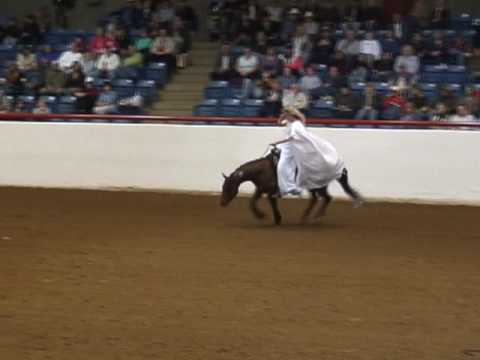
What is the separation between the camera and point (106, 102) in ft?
61.2

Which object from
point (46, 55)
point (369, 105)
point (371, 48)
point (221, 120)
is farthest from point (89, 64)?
point (369, 105)

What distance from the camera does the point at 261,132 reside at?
54.3 ft

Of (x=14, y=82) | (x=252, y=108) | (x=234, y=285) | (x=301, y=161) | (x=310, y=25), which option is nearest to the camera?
(x=234, y=285)

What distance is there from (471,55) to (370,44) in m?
1.97

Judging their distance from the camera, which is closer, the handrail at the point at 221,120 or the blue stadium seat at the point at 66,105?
the handrail at the point at 221,120

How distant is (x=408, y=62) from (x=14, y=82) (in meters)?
8.05

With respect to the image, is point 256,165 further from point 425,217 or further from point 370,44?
point 370,44

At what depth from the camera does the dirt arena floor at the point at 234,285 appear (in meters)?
7.21

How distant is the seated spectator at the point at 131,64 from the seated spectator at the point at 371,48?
188 inches

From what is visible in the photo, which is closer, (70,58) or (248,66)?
(248,66)

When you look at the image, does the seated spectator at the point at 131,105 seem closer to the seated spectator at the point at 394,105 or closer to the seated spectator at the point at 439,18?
the seated spectator at the point at 394,105

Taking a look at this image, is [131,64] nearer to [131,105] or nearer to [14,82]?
[131,105]

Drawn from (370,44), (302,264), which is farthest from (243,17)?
(302,264)

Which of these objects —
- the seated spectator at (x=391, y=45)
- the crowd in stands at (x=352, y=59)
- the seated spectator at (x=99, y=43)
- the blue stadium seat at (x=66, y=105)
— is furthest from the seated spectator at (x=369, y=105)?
the seated spectator at (x=99, y=43)
